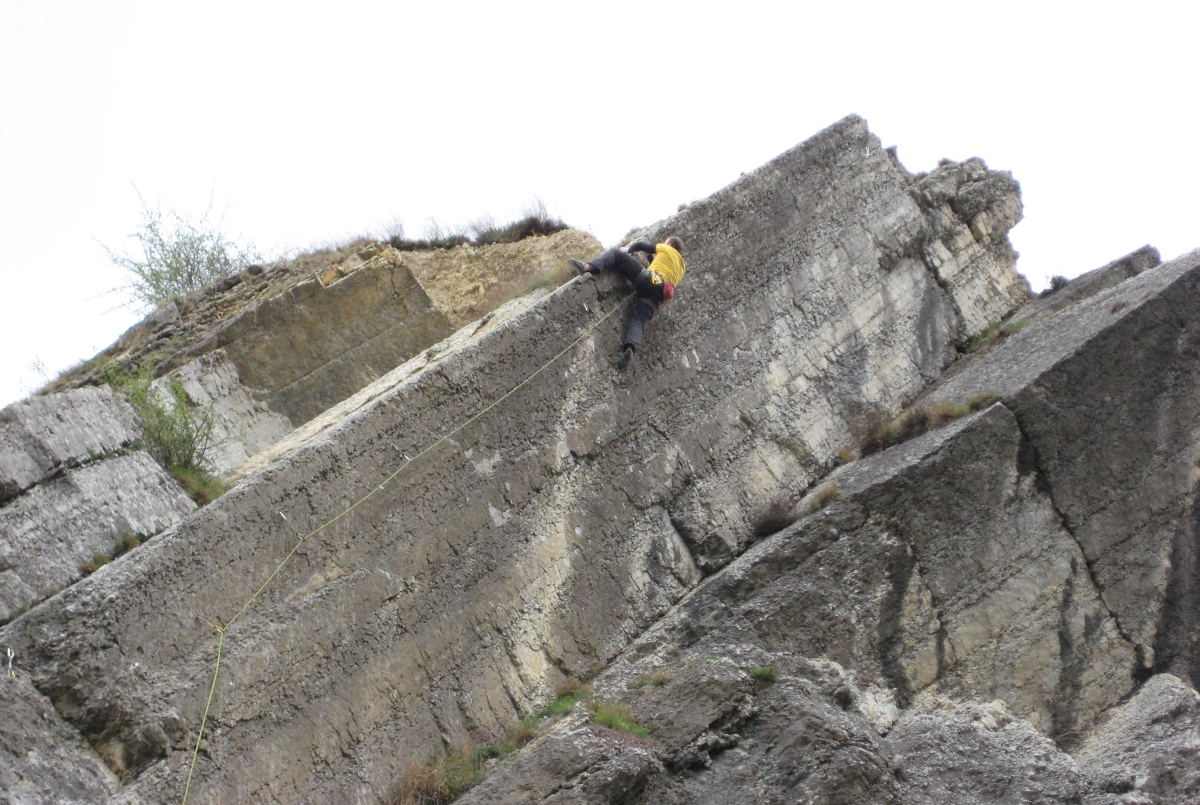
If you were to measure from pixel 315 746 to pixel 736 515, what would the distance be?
3066mm

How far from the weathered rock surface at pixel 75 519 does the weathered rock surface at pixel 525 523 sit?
41 cm

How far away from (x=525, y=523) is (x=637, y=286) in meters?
1.80

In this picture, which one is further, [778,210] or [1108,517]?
[778,210]

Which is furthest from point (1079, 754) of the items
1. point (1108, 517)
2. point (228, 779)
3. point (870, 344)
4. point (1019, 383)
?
point (228, 779)

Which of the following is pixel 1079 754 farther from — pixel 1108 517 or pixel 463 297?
pixel 463 297

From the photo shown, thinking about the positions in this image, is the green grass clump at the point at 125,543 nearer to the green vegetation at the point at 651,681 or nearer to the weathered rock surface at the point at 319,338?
the weathered rock surface at the point at 319,338

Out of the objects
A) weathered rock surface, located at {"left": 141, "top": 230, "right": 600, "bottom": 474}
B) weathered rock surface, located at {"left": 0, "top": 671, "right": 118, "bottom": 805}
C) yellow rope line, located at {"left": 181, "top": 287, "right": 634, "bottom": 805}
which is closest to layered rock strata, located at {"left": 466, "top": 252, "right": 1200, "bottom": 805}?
yellow rope line, located at {"left": 181, "top": 287, "right": 634, "bottom": 805}

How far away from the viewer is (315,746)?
5.45 m

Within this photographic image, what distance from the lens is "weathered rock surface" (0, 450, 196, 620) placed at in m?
5.40

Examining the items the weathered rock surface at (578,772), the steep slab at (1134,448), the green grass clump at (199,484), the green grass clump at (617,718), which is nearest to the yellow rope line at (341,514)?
the green grass clump at (199,484)

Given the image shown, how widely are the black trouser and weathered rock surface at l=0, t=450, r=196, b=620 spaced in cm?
294

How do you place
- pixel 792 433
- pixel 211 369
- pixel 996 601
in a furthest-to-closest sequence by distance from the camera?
pixel 211 369
pixel 792 433
pixel 996 601

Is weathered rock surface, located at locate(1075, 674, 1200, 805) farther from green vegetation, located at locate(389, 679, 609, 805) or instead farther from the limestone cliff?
green vegetation, located at locate(389, 679, 609, 805)

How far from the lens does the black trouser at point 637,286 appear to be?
6996mm
